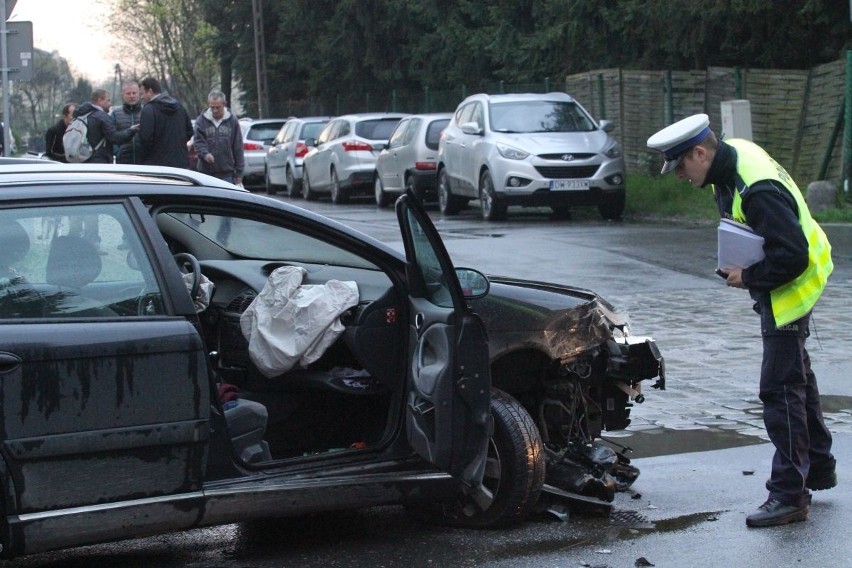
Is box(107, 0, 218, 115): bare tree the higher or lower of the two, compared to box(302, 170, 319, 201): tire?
higher

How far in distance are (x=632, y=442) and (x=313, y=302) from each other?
2.40 meters

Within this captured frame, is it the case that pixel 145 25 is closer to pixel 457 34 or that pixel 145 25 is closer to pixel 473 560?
pixel 457 34

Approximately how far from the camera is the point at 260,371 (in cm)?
523

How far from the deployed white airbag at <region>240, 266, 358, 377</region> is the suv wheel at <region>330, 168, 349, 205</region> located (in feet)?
69.7

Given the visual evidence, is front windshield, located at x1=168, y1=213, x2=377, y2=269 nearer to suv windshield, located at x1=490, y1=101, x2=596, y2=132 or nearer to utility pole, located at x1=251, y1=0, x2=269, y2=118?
suv windshield, located at x1=490, y1=101, x2=596, y2=132

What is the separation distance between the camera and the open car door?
4824mm

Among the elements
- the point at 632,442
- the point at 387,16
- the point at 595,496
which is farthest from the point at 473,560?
the point at 387,16

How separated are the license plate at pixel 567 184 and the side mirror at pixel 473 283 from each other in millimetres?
14036

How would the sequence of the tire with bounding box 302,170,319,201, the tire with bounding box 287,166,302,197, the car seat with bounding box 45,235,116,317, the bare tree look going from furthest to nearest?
the bare tree, the tire with bounding box 287,166,302,197, the tire with bounding box 302,170,319,201, the car seat with bounding box 45,235,116,317

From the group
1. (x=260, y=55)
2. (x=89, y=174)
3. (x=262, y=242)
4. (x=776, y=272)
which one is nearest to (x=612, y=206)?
(x=262, y=242)

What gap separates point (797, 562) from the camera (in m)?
4.86

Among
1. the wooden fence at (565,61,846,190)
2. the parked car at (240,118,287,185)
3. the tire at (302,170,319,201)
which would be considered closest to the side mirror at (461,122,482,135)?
the wooden fence at (565,61,846,190)

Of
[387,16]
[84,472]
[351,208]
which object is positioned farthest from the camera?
[387,16]

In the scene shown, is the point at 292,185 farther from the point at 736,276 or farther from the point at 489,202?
the point at 736,276
